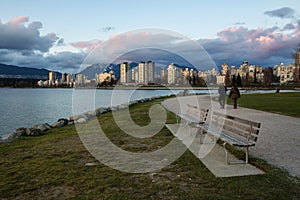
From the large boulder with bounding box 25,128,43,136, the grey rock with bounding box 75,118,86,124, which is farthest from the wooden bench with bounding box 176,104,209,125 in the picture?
the grey rock with bounding box 75,118,86,124

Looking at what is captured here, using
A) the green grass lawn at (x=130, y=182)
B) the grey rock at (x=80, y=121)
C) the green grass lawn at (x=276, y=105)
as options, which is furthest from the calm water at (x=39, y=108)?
the green grass lawn at (x=276, y=105)

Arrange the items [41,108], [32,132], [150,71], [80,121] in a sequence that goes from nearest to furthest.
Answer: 1. [32,132]
2. [150,71]
3. [80,121]
4. [41,108]

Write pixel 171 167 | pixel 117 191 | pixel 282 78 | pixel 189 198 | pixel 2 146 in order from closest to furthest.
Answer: pixel 189 198 < pixel 117 191 < pixel 171 167 < pixel 2 146 < pixel 282 78

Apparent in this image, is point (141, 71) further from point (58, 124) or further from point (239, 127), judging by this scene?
point (239, 127)

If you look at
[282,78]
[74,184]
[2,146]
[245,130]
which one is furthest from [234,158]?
[282,78]

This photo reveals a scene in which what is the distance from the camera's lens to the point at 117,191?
452cm

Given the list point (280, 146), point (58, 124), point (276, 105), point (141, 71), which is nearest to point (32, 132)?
point (58, 124)

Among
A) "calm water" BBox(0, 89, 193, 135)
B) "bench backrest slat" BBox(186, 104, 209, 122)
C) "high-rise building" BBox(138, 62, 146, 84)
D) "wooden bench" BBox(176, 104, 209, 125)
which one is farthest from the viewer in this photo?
"calm water" BBox(0, 89, 193, 135)

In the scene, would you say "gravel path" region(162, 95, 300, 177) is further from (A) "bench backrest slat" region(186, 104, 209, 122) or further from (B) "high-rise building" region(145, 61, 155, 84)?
(B) "high-rise building" region(145, 61, 155, 84)

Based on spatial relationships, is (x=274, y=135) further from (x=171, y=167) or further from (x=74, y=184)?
(x=74, y=184)

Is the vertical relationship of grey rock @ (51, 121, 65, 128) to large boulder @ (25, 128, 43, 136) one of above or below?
below

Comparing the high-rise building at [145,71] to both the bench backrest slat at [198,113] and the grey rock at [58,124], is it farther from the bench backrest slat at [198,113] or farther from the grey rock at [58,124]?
the grey rock at [58,124]

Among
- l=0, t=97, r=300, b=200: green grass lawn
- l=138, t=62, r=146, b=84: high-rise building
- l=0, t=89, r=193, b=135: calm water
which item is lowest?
l=0, t=89, r=193, b=135: calm water

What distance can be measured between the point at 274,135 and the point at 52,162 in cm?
703
